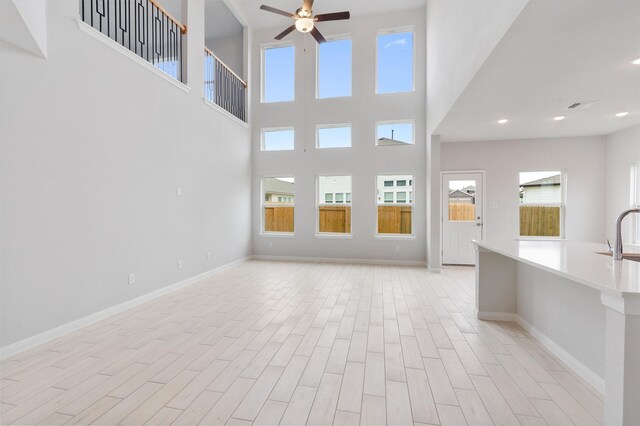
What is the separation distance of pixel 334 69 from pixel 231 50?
2.82 metres

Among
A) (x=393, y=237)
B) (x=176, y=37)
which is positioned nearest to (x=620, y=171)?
(x=393, y=237)

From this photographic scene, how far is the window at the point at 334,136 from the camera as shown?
687 centimetres

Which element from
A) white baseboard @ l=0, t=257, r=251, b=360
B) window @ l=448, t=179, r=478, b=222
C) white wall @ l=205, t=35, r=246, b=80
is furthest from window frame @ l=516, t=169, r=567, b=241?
white wall @ l=205, t=35, r=246, b=80

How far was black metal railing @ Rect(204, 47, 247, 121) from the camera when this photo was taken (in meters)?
5.62

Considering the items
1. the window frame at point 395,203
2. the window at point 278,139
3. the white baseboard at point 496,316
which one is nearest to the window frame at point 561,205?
the window frame at point 395,203

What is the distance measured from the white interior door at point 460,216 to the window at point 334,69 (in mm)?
3193

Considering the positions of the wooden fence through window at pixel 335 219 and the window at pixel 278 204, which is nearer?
the wooden fence through window at pixel 335 219

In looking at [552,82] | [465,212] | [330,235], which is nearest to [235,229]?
[330,235]

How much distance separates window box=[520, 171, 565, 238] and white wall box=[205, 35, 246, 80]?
7.25 meters

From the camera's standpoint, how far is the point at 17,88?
2453 mm

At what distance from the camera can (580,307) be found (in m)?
2.21

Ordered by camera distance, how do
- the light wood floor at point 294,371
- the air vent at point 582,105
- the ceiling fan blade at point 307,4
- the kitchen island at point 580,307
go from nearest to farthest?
the kitchen island at point 580,307
the light wood floor at point 294,371
the air vent at point 582,105
the ceiling fan blade at point 307,4

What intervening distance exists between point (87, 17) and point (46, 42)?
6.05ft

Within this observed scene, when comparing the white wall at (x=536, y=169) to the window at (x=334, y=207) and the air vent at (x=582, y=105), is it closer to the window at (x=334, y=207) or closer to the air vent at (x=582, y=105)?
the air vent at (x=582, y=105)
